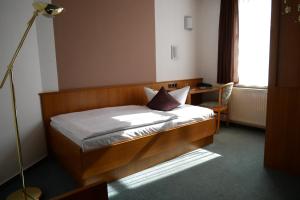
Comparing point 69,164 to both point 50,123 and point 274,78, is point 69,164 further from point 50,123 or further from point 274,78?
point 274,78

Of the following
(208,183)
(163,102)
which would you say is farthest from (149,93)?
(208,183)

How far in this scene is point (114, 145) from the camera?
7.56ft

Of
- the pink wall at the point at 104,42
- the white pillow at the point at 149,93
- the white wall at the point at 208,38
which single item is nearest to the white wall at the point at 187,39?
the white wall at the point at 208,38

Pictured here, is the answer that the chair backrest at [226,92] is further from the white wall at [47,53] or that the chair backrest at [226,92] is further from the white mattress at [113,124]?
the white wall at [47,53]

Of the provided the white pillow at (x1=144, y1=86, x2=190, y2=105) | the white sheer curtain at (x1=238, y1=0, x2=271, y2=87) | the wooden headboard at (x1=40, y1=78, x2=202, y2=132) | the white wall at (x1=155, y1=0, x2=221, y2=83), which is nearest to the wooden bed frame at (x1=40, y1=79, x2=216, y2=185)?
the wooden headboard at (x1=40, y1=78, x2=202, y2=132)

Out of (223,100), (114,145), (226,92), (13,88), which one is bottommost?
(114,145)

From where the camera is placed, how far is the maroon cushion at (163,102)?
11.1 feet

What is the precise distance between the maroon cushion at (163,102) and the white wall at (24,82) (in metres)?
1.42

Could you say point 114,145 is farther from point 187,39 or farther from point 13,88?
Answer: point 187,39

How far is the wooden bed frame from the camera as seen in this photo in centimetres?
223

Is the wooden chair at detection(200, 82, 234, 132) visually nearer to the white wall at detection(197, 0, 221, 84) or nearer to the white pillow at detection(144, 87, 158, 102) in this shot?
the white wall at detection(197, 0, 221, 84)

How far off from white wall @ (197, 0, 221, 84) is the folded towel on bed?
6.95 ft

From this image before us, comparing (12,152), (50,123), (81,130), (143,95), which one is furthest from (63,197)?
(143,95)

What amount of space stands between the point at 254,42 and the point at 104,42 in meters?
2.55
